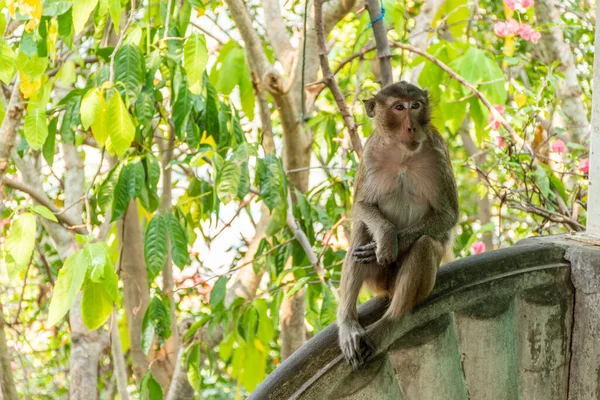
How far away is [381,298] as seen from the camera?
2711 millimetres

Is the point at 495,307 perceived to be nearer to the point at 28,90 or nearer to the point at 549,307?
the point at 549,307

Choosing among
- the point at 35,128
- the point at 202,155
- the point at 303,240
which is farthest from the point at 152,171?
the point at 303,240

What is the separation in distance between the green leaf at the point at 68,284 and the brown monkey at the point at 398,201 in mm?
774

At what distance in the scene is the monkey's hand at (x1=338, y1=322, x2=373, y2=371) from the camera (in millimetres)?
2318

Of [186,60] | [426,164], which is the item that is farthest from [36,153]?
[426,164]

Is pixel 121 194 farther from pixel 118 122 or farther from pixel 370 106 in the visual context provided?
pixel 370 106

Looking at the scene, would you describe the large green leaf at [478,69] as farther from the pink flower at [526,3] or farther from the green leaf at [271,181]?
the green leaf at [271,181]

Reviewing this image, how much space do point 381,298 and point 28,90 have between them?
155cm

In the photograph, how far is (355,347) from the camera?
2.34 meters

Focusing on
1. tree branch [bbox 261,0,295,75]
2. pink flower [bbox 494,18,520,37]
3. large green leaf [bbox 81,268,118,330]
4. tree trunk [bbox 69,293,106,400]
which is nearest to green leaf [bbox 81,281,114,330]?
large green leaf [bbox 81,268,118,330]

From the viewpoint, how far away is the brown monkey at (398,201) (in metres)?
2.74

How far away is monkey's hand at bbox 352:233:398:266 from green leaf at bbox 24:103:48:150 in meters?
1.12

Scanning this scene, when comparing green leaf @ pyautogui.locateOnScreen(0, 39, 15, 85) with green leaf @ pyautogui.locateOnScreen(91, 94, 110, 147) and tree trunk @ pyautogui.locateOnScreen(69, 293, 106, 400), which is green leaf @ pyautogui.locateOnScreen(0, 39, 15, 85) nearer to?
green leaf @ pyautogui.locateOnScreen(91, 94, 110, 147)

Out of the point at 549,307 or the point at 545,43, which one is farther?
the point at 545,43
